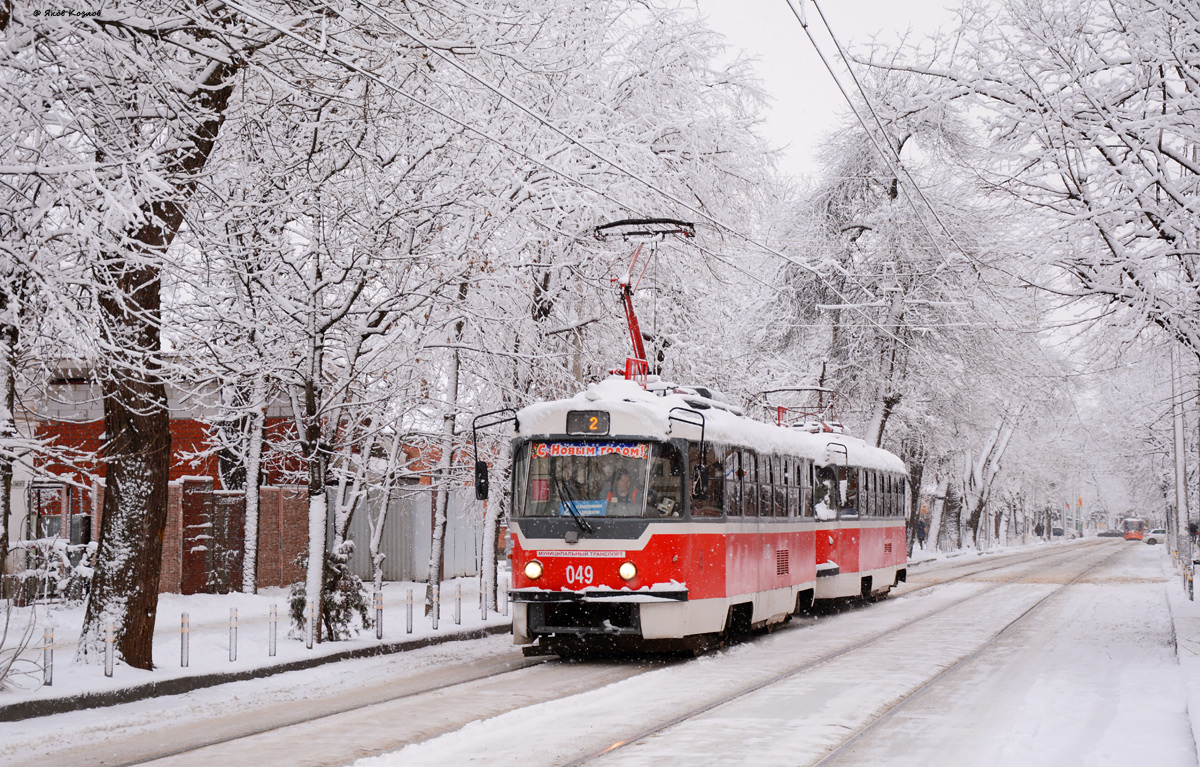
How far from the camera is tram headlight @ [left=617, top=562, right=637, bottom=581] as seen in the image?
15.3 metres

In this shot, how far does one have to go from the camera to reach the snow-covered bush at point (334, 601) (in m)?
16.6

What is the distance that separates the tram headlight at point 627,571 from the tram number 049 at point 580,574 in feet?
1.14

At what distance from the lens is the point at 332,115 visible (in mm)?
13898

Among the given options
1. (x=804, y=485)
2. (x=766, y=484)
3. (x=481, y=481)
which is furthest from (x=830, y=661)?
(x=804, y=485)

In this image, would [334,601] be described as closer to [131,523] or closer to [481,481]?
[481,481]

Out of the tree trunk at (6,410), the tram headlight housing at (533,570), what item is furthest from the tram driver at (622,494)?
the tree trunk at (6,410)

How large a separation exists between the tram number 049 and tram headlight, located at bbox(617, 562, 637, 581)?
35cm

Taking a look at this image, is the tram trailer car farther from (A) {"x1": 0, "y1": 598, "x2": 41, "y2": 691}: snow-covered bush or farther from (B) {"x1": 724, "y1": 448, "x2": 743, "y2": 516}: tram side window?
(A) {"x1": 0, "y1": 598, "x2": 41, "y2": 691}: snow-covered bush

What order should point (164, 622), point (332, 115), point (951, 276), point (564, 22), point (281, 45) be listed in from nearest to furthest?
1. point (281, 45)
2. point (332, 115)
3. point (564, 22)
4. point (164, 622)
5. point (951, 276)

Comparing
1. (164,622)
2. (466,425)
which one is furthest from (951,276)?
(164,622)

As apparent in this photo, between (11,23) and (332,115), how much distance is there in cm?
477

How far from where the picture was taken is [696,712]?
11.4m

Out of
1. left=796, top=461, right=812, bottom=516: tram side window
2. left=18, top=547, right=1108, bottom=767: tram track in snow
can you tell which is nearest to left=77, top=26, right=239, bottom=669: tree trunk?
left=18, top=547, right=1108, bottom=767: tram track in snow

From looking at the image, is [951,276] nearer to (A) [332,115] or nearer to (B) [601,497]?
(B) [601,497]
